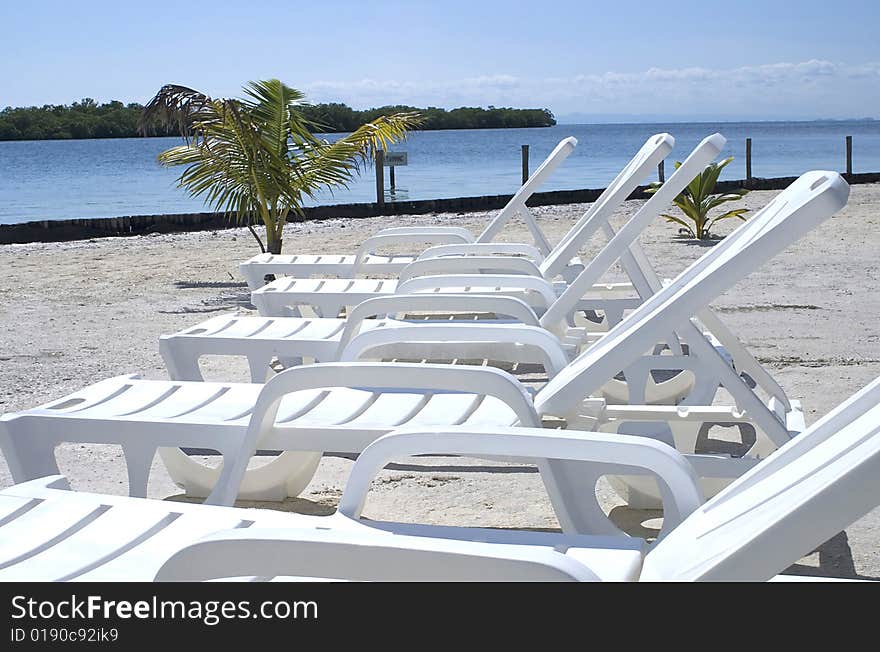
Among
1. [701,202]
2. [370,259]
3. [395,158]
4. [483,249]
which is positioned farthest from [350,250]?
[395,158]

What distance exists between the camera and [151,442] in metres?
2.87

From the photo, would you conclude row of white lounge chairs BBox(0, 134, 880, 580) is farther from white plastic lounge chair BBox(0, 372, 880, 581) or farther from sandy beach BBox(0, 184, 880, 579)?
sandy beach BBox(0, 184, 880, 579)

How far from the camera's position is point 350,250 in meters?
11.8

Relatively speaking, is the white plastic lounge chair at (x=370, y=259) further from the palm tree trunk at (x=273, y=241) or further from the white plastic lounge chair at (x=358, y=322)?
the palm tree trunk at (x=273, y=241)

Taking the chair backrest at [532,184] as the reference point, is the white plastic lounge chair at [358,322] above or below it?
below

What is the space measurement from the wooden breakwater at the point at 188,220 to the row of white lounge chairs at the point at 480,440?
34.2 feet

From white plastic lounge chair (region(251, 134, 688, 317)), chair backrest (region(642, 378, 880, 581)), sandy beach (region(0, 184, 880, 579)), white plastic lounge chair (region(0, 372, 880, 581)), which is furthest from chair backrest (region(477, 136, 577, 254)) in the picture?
chair backrest (region(642, 378, 880, 581))

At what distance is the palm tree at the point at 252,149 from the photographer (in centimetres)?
903

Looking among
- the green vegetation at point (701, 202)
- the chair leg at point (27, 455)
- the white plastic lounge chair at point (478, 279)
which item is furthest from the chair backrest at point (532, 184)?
the green vegetation at point (701, 202)

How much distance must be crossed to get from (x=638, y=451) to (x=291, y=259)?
15.6 ft

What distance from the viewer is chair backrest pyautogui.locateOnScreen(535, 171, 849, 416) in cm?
242

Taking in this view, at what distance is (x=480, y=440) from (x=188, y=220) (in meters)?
13.9

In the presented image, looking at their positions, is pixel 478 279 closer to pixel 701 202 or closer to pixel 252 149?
pixel 252 149
